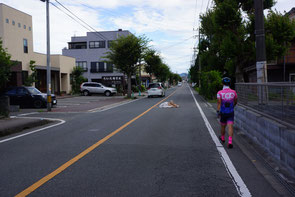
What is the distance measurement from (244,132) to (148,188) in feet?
17.1

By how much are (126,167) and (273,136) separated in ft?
9.68

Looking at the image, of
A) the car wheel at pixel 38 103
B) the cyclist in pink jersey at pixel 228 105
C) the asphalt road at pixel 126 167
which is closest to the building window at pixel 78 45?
the car wheel at pixel 38 103

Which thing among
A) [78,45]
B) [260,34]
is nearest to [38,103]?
[260,34]

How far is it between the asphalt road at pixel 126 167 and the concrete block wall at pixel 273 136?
50 cm

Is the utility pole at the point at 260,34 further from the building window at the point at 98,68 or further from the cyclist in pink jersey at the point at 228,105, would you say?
the building window at the point at 98,68

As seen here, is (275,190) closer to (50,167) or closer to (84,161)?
(84,161)

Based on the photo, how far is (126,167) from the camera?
5.05 meters

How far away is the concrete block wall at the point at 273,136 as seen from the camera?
4.57 meters

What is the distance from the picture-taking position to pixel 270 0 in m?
19.7

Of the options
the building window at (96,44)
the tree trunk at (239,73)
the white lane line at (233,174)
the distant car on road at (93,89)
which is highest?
the building window at (96,44)

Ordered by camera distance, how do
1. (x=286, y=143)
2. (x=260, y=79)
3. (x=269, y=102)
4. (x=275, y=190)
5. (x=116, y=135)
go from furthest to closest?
(x=260, y=79)
(x=116, y=135)
(x=269, y=102)
(x=286, y=143)
(x=275, y=190)

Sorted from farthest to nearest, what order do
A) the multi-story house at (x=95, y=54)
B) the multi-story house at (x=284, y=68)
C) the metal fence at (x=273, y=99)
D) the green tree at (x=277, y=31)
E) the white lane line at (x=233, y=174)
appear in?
the multi-story house at (x=95, y=54)
the multi-story house at (x=284, y=68)
the green tree at (x=277, y=31)
the metal fence at (x=273, y=99)
the white lane line at (x=233, y=174)

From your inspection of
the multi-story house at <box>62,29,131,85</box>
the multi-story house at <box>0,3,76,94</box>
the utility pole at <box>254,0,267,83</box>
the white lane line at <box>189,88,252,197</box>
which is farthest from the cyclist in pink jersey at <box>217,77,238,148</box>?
the multi-story house at <box>62,29,131,85</box>

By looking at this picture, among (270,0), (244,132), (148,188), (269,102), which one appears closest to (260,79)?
(244,132)
